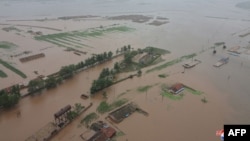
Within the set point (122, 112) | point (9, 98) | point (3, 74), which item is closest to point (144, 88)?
point (122, 112)

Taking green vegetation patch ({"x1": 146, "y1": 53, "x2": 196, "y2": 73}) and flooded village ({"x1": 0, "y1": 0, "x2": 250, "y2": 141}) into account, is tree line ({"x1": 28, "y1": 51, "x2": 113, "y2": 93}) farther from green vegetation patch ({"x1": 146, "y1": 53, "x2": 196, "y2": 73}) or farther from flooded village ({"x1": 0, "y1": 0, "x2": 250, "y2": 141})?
green vegetation patch ({"x1": 146, "y1": 53, "x2": 196, "y2": 73})

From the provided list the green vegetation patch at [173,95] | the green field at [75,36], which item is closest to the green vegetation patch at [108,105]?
the green vegetation patch at [173,95]

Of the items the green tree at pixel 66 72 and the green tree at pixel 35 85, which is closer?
the green tree at pixel 35 85

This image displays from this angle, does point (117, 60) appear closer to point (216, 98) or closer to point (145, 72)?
point (145, 72)

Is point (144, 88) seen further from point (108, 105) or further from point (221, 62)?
point (221, 62)

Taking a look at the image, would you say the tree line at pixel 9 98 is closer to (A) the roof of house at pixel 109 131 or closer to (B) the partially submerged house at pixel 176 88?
(A) the roof of house at pixel 109 131

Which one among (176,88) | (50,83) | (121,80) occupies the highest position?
(50,83)
